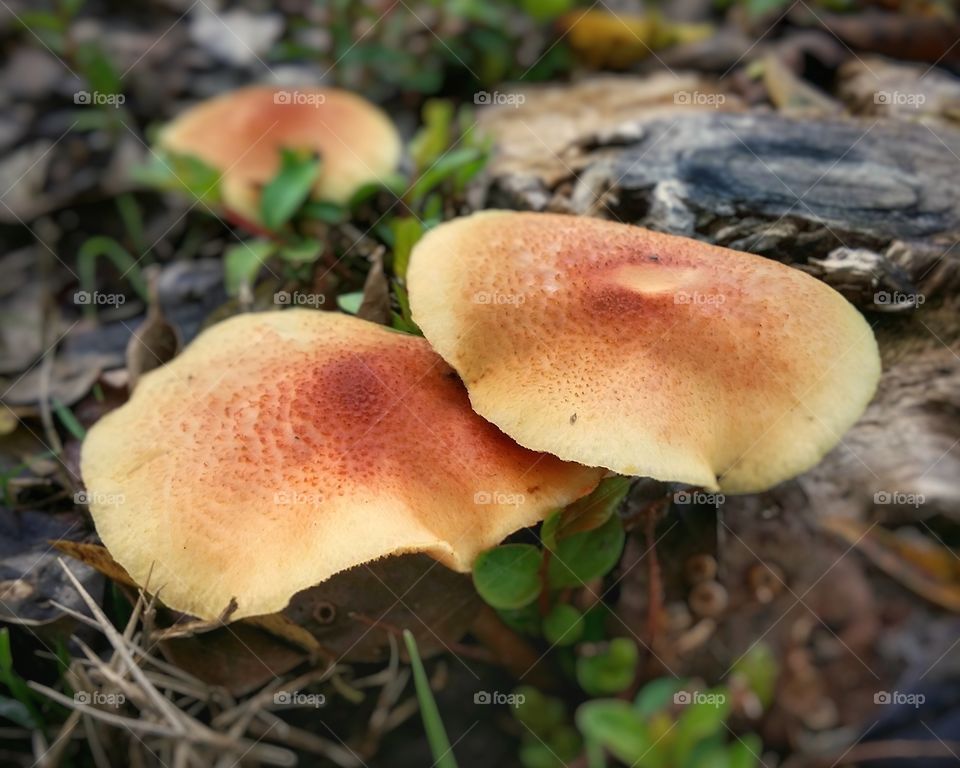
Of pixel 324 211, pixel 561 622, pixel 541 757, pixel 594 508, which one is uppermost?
pixel 324 211

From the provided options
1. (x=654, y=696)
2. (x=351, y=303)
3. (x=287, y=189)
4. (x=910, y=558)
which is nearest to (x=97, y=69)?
(x=287, y=189)

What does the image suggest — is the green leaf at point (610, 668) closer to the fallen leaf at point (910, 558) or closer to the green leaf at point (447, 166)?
the fallen leaf at point (910, 558)

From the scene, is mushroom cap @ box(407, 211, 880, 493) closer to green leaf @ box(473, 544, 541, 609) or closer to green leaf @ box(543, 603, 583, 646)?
green leaf @ box(473, 544, 541, 609)

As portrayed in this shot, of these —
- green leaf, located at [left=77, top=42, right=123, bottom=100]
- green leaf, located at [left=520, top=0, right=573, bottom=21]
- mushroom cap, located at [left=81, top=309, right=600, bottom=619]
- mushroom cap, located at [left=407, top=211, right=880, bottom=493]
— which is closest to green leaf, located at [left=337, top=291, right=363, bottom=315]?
mushroom cap, located at [left=81, top=309, right=600, bottom=619]

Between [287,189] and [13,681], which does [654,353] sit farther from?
[287,189]

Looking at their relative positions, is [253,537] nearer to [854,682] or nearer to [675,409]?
[675,409]
